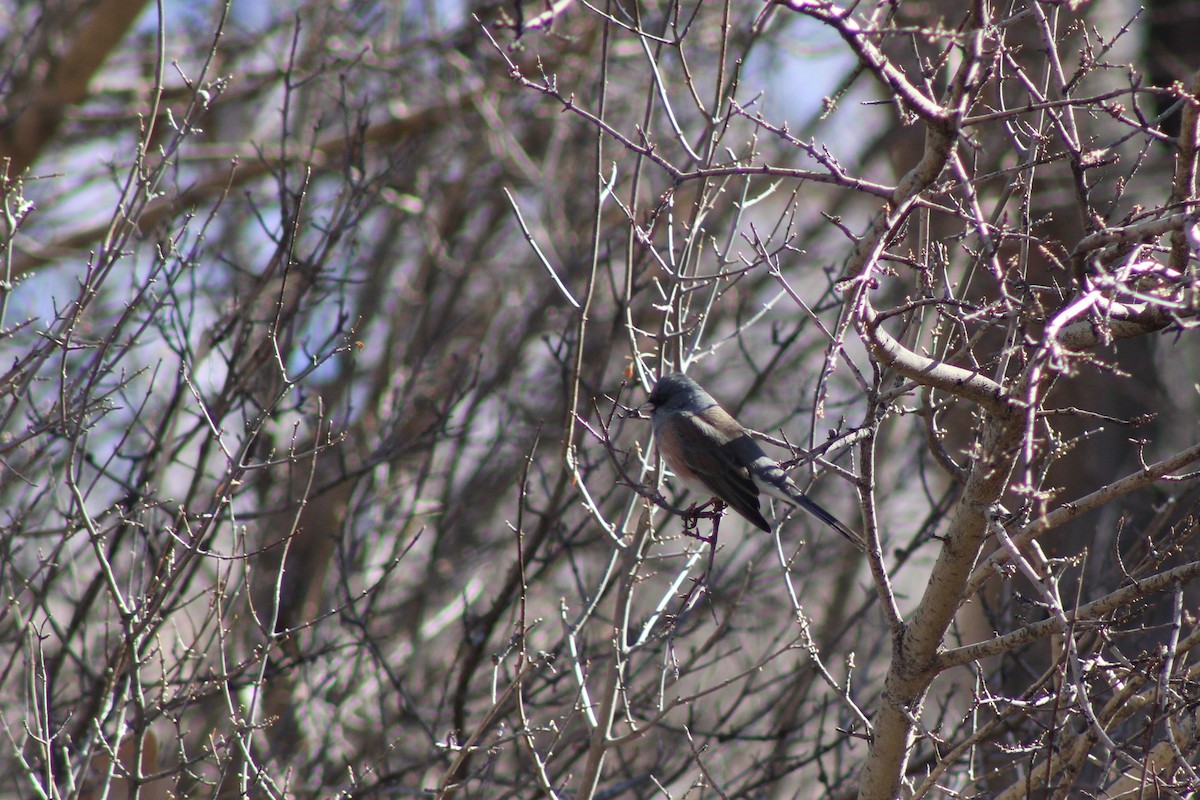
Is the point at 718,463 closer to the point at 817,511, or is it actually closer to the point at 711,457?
the point at 711,457

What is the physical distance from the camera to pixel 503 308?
26.6ft

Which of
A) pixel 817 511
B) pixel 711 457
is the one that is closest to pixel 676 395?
pixel 711 457

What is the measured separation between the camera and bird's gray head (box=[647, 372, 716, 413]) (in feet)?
12.9

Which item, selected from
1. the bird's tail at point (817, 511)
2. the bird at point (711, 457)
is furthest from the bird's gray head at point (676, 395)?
the bird's tail at point (817, 511)

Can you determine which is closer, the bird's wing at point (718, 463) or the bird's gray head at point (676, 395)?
the bird's gray head at point (676, 395)

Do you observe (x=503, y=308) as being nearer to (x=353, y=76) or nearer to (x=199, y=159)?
(x=353, y=76)

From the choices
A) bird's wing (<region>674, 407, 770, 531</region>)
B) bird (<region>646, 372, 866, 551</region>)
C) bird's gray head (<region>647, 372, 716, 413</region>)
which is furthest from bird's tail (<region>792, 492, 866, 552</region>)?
bird's gray head (<region>647, 372, 716, 413</region>)

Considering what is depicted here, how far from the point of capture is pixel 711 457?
14.4ft

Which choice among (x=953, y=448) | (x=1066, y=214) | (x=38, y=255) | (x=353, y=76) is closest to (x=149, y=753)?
(x=38, y=255)

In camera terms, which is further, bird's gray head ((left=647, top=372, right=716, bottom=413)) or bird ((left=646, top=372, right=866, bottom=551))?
bird ((left=646, top=372, right=866, bottom=551))

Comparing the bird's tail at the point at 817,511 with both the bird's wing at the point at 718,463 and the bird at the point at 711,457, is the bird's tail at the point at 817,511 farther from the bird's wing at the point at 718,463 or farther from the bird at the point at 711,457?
the bird's wing at the point at 718,463

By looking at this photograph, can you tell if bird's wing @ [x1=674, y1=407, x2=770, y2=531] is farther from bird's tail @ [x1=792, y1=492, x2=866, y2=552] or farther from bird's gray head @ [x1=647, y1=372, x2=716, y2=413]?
bird's tail @ [x1=792, y1=492, x2=866, y2=552]

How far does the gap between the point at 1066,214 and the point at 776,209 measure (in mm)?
6329

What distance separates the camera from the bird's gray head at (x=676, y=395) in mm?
3924
